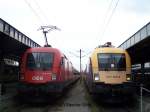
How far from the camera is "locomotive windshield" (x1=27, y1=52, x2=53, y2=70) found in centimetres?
1858

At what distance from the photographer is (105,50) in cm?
1906

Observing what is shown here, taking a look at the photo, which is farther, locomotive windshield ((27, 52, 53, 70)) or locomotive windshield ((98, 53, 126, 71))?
locomotive windshield ((27, 52, 53, 70))

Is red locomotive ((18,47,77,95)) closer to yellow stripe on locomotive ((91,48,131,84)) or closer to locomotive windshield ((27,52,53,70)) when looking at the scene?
locomotive windshield ((27,52,53,70))

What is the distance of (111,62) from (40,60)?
379 centimetres

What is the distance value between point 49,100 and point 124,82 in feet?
14.4

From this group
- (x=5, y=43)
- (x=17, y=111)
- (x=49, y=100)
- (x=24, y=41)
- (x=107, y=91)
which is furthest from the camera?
(x=24, y=41)

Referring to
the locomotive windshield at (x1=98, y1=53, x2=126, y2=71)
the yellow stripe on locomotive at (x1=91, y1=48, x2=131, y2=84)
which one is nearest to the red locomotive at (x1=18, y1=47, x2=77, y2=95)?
the yellow stripe on locomotive at (x1=91, y1=48, x2=131, y2=84)

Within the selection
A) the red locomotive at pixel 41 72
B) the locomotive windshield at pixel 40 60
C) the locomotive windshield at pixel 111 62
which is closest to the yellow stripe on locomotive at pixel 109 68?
the locomotive windshield at pixel 111 62

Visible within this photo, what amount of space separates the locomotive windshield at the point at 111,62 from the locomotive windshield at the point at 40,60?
8.81ft

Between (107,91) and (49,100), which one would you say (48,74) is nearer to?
(49,100)

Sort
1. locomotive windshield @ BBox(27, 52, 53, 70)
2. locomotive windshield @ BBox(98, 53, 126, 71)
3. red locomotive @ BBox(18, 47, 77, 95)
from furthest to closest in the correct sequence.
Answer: locomotive windshield @ BBox(27, 52, 53, 70) → locomotive windshield @ BBox(98, 53, 126, 71) → red locomotive @ BBox(18, 47, 77, 95)

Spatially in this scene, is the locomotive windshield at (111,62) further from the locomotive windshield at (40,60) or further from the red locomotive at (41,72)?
the locomotive windshield at (40,60)

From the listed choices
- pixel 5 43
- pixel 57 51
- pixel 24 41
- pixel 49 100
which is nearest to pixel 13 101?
pixel 49 100

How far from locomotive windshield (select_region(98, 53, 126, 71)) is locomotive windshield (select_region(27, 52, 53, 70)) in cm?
268
